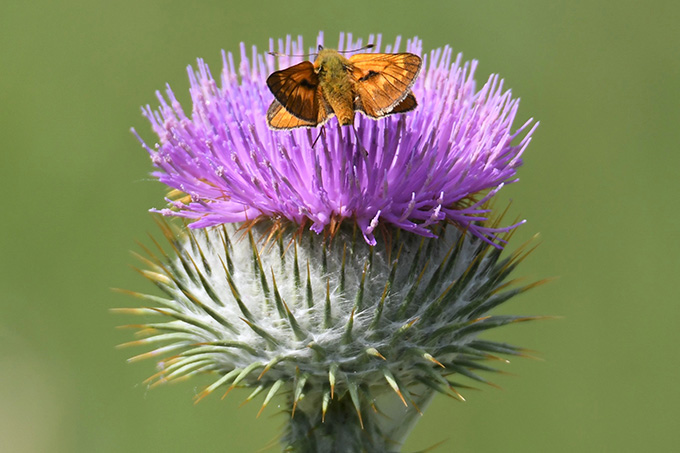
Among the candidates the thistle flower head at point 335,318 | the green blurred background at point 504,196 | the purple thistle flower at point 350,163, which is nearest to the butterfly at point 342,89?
the purple thistle flower at point 350,163

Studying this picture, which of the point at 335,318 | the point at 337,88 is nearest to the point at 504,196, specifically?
the point at 335,318

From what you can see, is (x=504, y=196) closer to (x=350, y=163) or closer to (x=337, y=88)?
(x=350, y=163)

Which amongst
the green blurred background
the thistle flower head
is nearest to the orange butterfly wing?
the thistle flower head

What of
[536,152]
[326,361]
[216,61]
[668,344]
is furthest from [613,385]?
[216,61]

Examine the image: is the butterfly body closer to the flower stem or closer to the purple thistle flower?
the purple thistle flower

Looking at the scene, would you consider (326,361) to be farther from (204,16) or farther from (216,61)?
(204,16)

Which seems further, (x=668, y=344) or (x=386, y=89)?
(x=668, y=344)

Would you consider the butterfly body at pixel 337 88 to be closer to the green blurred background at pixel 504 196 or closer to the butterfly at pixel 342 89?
the butterfly at pixel 342 89
